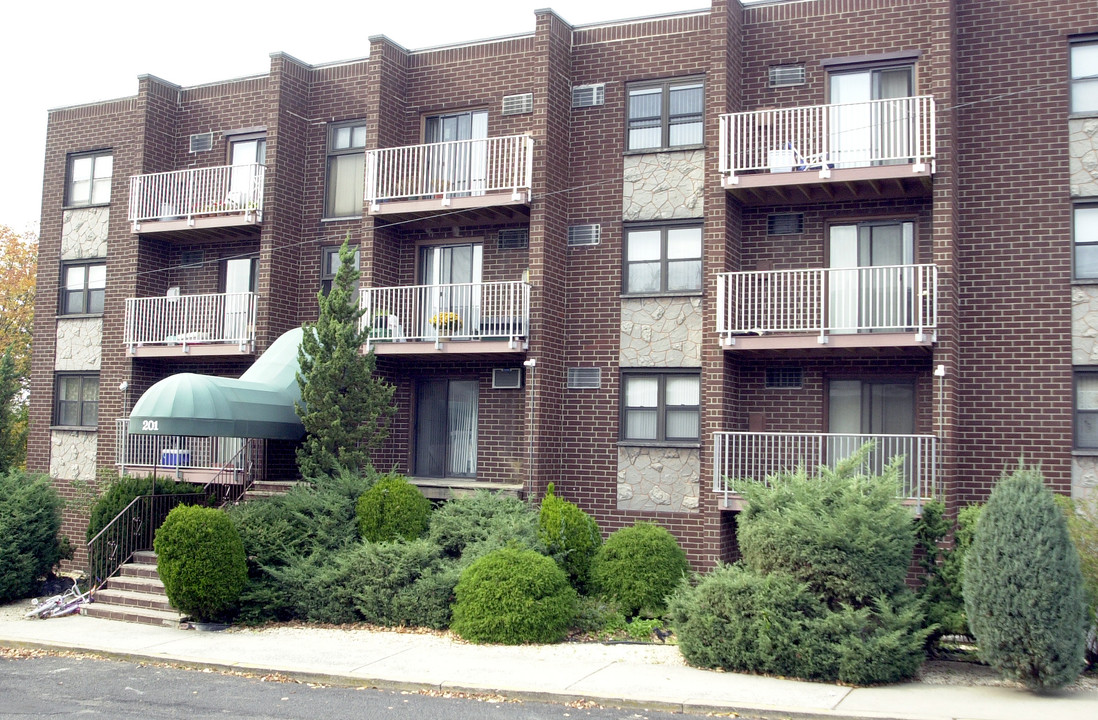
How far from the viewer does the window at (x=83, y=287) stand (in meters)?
24.9

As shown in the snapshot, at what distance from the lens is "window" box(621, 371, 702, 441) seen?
19.5m

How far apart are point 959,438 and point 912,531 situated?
5155 mm

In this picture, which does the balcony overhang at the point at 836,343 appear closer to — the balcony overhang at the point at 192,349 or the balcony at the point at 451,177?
the balcony at the point at 451,177

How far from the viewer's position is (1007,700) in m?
11.5

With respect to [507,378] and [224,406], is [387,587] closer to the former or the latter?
[224,406]

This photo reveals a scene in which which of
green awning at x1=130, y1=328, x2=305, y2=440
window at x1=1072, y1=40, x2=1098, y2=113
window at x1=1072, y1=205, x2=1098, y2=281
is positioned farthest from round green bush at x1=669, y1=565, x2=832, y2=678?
window at x1=1072, y1=40, x2=1098, y2=113

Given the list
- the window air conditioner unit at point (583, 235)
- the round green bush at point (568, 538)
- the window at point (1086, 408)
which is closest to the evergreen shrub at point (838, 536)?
the round green bush at point (568, 538)

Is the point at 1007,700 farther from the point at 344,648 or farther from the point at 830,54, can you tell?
the point at 830,54

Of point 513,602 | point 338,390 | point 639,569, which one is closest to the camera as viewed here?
point 513,602

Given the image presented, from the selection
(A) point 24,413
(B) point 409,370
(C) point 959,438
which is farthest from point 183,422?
(A) point 24,413

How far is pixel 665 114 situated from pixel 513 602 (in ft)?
32.9

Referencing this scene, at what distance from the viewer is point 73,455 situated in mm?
24703

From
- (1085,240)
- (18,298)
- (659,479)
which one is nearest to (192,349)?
(659,479)

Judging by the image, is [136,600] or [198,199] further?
[198,199]
